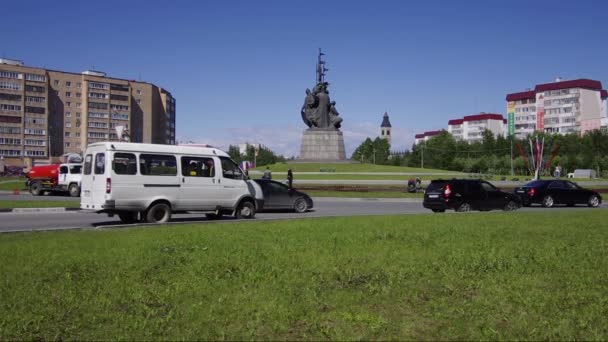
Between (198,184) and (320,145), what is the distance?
53.1 m

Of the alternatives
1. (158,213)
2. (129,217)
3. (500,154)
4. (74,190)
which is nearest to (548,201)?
(158,213)

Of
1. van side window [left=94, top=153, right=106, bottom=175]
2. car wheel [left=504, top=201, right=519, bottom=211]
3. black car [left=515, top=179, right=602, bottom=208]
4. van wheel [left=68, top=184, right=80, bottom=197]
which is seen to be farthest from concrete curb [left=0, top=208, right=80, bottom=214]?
black car [left=515, top=179, right=602, bottom=208]

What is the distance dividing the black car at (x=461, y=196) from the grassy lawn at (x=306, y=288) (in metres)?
12.5

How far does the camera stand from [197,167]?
17.3m

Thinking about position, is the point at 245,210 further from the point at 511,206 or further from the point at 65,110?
the point at 65,110

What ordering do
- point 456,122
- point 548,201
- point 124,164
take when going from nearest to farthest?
point 124,164 → point 548,201 → point 456,122

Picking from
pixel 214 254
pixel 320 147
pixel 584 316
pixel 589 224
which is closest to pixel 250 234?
pixel 214 254

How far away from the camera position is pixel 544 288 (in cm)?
655

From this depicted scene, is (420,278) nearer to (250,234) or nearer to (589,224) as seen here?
(250,234)

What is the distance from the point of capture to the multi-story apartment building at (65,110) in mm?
111938

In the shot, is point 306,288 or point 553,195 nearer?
point 306,288

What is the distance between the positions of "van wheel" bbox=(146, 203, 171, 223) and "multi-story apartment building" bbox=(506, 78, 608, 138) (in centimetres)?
13499

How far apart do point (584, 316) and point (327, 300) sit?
7.76ft

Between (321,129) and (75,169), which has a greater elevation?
(321,129)
